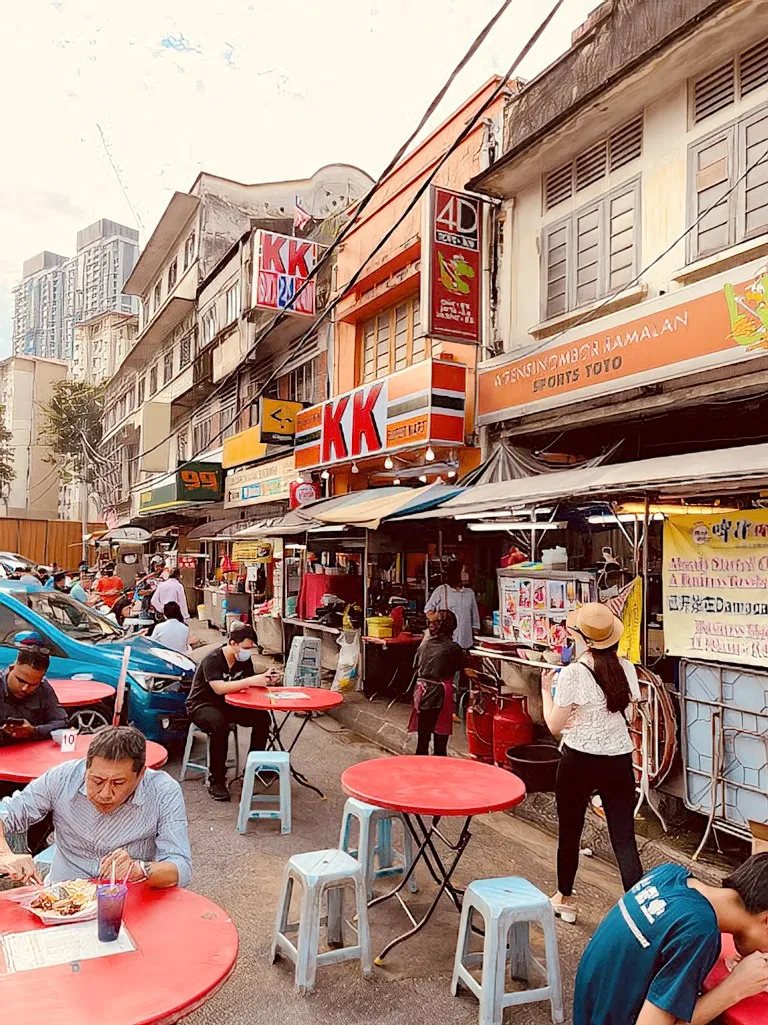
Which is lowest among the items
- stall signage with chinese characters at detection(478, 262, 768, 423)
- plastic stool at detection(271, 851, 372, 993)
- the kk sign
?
plastic stool at detection(271, 851, 372, 993)

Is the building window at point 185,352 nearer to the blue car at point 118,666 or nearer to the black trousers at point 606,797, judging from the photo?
the blue car at point 118,666

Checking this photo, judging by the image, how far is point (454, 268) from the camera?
10586mm

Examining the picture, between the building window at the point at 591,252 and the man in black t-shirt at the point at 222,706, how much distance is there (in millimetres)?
6070

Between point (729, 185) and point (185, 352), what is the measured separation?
24118mm

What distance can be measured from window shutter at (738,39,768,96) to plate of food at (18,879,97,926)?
888 centimetres

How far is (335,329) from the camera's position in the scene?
1588cm

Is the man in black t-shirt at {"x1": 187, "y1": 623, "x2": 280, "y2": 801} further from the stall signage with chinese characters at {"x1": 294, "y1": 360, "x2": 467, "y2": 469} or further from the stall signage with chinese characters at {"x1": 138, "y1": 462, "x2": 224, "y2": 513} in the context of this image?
the stall signage with chinese characters at {"x1": 138, "y1": 462, "x2": 224, "y2": 513}

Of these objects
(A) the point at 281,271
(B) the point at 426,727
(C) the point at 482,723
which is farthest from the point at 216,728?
(A) the point at 281,271

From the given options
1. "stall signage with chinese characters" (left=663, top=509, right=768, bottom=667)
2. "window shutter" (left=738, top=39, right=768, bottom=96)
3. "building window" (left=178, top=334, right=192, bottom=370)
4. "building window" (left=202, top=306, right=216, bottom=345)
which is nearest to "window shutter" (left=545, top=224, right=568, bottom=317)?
"window shutter" (left=738, top=39, right=768, bottom=96)

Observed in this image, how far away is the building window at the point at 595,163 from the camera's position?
8.88m

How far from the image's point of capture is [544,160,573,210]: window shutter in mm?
9875

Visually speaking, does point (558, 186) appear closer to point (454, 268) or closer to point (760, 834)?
point (454, 268)

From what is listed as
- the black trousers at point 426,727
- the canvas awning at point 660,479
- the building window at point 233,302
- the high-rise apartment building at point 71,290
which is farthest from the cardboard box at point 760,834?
the high-rise apartment building at point 71,290

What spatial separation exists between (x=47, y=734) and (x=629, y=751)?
3889mm
